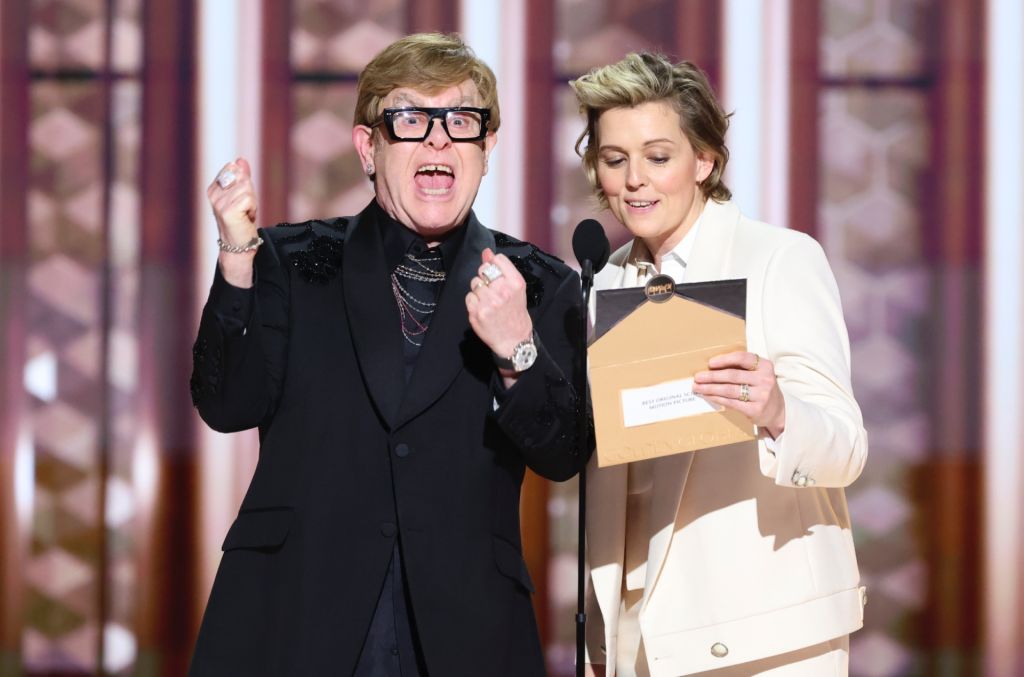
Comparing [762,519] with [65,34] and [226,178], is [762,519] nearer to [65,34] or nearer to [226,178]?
[226,178]

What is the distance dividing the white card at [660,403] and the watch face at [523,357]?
0.18 metres

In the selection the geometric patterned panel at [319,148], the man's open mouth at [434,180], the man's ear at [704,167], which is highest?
the geometric patterned panel at [319,148]

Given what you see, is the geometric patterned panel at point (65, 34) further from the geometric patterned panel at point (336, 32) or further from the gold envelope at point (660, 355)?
the gold envelope at point (660, 355)

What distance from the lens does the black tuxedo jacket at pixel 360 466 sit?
60.7 inches

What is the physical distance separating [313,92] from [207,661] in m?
2.26

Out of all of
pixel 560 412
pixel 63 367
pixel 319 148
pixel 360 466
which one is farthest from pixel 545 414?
pixel 63 367

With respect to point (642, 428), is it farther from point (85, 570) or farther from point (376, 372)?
point (85, 570)

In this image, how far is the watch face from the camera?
1.58 metres

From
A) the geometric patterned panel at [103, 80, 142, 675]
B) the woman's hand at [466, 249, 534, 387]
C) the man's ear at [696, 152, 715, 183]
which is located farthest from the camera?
the geometric patterned panel at [103, 80, 142, 675]

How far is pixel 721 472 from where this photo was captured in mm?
1700

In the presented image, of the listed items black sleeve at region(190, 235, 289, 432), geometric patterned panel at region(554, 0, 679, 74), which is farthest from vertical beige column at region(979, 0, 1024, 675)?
black sleeve at region(190, 235, 289, 432)

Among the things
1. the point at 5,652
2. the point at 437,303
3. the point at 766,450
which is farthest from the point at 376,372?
the point at 5,652

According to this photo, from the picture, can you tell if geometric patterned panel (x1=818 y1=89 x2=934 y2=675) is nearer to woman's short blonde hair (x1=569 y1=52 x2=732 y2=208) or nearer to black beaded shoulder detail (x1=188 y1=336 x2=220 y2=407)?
woman's short blonde hair (x1=569 y1=52 x2=732 y2=208)

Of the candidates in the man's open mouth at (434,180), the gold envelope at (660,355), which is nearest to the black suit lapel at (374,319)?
the man's open mouth at (434,180)
